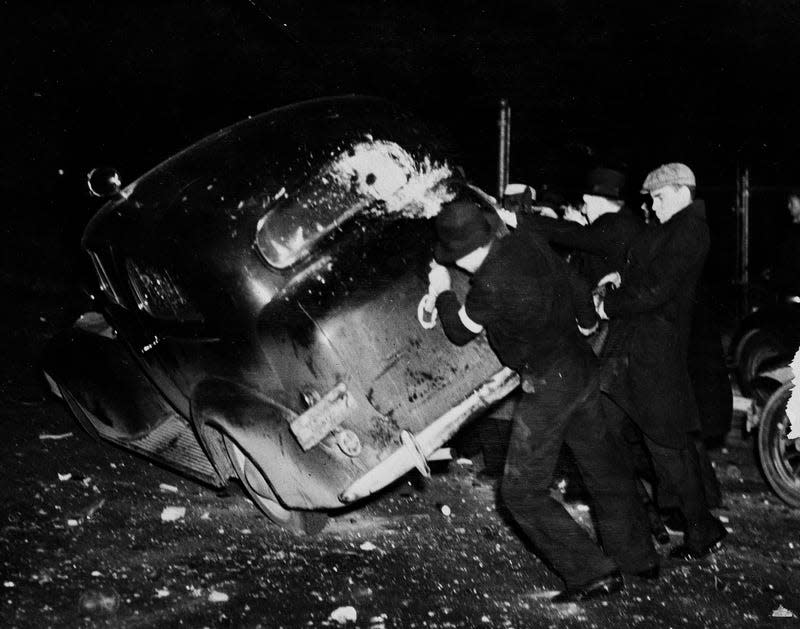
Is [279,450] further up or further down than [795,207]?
further down

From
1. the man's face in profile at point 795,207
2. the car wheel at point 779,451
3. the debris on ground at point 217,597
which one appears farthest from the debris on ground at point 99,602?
the man's face in profile at point 795,207

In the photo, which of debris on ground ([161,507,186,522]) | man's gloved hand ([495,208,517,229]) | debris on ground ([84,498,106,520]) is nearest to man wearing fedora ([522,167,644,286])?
man's gloved hand ([495,208,517,229])

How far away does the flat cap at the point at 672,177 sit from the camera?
4852 millimetres

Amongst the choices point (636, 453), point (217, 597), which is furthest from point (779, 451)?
point (217, 597)

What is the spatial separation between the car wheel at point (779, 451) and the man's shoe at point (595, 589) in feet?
5.95

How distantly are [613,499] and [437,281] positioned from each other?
137cm

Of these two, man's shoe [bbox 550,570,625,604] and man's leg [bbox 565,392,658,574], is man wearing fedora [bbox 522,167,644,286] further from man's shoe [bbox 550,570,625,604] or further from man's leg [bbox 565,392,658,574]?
man's shoe [bbox 550,570,625,604]

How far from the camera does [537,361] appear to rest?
4277mm

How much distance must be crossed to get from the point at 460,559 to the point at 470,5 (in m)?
11.6

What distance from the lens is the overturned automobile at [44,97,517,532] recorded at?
14.5 ft

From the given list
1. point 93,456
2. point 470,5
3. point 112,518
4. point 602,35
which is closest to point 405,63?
point 470,5

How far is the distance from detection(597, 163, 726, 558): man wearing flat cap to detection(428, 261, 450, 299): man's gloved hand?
0.89m

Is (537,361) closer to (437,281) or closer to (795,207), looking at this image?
(437,281)

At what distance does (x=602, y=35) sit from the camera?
1507 cm
